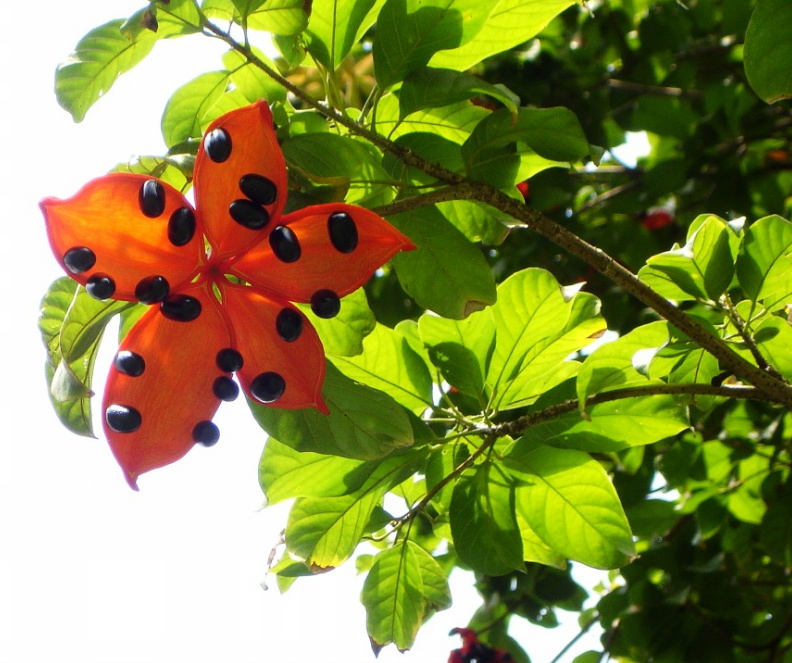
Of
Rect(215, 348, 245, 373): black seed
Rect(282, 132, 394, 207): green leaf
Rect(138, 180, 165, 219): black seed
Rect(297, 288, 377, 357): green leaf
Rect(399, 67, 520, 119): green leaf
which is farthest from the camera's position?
Rect(297, 288, 377, 357): green leaf

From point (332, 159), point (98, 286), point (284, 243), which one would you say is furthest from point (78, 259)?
point (332, 159)

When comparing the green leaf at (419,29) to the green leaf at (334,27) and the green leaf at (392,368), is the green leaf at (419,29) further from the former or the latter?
the green leaf at (392,368)

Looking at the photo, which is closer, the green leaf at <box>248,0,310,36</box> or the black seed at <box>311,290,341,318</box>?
the black seed at <box>311,290,341,318</box>

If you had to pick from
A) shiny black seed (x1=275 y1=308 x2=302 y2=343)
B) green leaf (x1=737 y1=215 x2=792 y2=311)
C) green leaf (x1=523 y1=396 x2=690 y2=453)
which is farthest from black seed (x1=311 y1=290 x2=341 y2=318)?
green leaf (x1=737 y1=215 x2=792 y2=311)

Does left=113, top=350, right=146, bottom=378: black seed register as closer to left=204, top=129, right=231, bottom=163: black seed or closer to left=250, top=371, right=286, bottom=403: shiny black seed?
left=250, top=371, right=286, bottom=403: shiny black seed

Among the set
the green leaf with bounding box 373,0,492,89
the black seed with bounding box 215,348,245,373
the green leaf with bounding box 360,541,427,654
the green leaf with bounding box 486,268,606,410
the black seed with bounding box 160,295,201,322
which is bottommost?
the green leaf with bounding box 360,541,427,654

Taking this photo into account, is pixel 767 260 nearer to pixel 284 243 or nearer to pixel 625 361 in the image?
pixel 625 361
